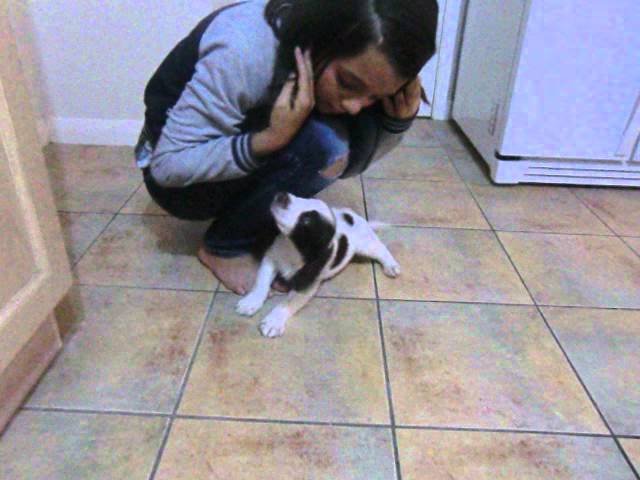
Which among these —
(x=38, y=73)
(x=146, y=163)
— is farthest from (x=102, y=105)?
(x=146, y=163)

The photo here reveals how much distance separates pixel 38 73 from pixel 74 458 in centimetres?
144

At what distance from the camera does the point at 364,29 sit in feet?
2.17

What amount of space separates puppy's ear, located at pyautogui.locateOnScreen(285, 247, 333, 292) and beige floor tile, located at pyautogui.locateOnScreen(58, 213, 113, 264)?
19.3 inches

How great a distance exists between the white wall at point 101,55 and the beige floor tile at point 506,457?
1461 mm

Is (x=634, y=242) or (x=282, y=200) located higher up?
(x=282, y=200)

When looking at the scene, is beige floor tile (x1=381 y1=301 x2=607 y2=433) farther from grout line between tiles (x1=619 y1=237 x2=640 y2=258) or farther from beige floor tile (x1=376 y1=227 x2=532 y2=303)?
grout line between tiles (x1=619 y1=237 x2=640 y2=258)

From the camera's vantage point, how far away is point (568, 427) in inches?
27.5

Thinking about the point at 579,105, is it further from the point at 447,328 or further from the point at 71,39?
the point at 71,39

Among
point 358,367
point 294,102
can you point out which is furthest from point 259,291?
point 294,102

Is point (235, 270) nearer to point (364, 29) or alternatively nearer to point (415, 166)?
point (364, 29)

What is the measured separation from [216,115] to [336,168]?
0.89 ft

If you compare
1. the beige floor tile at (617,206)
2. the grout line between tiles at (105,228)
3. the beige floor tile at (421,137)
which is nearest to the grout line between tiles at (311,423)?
the grout line between tiles at (105,228)

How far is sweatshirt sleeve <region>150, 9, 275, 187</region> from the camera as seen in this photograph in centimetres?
74

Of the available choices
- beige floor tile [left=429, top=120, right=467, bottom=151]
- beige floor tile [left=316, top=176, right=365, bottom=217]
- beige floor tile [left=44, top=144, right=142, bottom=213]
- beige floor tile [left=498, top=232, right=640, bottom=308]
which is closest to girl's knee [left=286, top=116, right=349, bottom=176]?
beige floor tile [left=316, top=176, right=365, bottom=217]
